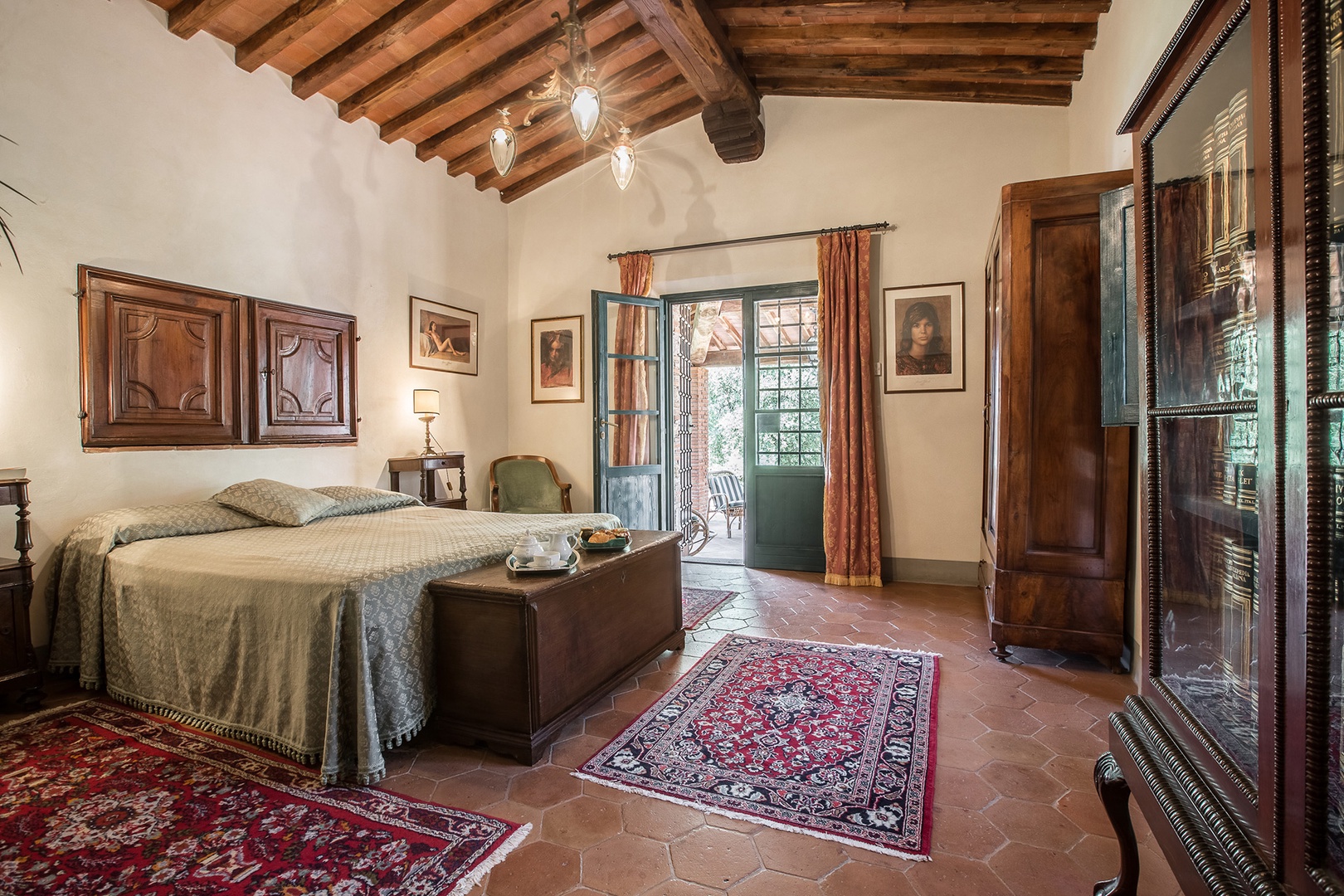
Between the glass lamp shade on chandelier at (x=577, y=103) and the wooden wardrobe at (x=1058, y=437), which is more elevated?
the glass lamp shade on chandelier at (x=577, y=103)

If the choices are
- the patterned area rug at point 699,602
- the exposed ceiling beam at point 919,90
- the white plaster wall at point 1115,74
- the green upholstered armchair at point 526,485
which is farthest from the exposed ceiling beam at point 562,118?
the patterned area rug at point 699,602

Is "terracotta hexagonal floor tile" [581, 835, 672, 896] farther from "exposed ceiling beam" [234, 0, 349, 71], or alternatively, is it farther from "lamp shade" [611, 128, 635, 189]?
"exposed ceiling beam" [234, 0, 349, 71]

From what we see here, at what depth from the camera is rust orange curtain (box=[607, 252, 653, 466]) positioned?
5.37 m

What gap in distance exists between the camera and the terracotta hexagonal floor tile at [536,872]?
1589 mm

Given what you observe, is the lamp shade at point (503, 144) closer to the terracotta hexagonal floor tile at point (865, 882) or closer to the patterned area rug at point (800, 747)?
the patterned area rug at point (800, 747)

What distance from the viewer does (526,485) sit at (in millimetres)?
5809

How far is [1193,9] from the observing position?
2.88ft

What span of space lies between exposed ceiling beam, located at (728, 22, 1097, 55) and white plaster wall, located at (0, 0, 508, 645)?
9.26 feet

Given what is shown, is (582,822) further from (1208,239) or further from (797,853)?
(1208,239)

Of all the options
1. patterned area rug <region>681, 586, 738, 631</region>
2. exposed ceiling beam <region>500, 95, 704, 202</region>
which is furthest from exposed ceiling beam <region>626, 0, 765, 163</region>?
patterned area rug <region>681, 586, 738, 631</region>

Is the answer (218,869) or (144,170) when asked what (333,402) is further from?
(218,869)

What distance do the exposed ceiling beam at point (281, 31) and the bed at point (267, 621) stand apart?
2671 mm

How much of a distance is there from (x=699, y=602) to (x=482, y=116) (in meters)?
4.03

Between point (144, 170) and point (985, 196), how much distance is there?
5231 millimetres
